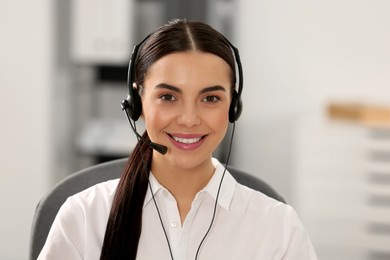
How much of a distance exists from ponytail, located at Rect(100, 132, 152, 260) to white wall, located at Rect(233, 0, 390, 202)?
7.02 feet

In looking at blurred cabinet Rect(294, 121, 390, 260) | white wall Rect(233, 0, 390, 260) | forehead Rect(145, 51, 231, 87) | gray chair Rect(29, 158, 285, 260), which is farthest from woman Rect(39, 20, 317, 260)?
white wall Rect(233, 0, 390, 260)

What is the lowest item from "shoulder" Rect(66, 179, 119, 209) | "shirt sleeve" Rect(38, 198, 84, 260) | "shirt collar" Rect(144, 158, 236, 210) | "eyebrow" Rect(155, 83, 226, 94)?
"shirt sleeve" Rect(38, 198, 84, 260)

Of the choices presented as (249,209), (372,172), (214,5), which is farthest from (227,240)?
(214,5)

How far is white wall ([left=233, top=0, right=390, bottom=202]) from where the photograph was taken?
342cm

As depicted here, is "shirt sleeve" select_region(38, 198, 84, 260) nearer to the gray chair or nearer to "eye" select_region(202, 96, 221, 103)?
the gray chair

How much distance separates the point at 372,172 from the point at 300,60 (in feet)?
2.22

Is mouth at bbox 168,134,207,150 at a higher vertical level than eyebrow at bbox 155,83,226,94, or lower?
lower

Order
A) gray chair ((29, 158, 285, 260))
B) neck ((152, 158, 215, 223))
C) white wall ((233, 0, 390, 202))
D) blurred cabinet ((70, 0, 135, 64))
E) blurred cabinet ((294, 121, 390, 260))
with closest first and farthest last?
neck ((152, 158, 215, 223))
gray chair ((29, 158, 285, 260))
blurred cabinet ((294, 121, 390, 260))
blurred cabinet ((70, 0, 135, 64))
white wall ((233, 0, 390, 202))

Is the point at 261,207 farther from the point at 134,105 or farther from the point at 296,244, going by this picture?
the point at 134,105

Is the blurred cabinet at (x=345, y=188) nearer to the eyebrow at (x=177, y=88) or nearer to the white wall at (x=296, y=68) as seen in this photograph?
the white wall at (x=296, y=68)

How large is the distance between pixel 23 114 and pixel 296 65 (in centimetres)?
123

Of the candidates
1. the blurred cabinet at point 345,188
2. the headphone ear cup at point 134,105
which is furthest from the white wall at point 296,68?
the headphone ear cup at point 134,105

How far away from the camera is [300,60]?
351 cm

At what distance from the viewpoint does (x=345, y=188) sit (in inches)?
124
